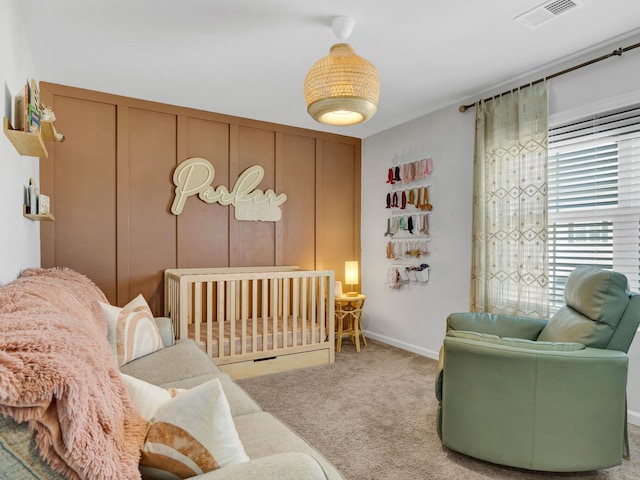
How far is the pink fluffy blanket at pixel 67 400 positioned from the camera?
67cm

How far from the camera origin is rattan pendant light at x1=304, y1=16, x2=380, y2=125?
6.68 ft

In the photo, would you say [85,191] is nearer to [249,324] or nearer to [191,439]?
[249,324]

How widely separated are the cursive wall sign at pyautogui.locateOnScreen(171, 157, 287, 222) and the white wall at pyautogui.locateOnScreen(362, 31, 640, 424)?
1.15 meters

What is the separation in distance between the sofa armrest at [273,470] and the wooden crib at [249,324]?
221 centimetres

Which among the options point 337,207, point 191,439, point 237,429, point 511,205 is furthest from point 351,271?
point 191,439

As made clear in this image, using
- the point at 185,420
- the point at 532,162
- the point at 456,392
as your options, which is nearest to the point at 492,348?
the point at 456,392

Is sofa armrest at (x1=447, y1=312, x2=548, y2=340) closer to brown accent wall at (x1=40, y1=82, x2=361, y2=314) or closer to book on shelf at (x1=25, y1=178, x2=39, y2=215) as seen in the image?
brown accent wall at (x1=40, y1=82, x2=361, y2=314)

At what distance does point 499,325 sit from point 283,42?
2.21 metres

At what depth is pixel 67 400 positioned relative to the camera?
0.70 m

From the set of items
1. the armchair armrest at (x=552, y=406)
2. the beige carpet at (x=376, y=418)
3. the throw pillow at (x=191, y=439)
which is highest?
the throw pillow at (x=191, y=439)

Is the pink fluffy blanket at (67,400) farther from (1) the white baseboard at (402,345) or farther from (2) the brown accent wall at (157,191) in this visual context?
(1) the white baseboard at (402,345)

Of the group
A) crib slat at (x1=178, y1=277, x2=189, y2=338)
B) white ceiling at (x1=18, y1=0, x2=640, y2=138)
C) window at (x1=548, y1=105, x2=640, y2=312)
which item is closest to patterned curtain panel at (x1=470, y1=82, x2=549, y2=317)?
window at (x1=548, y1=105, x2=640, y2=312)

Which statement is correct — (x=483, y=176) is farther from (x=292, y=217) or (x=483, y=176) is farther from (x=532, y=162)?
(x=292, y=217)

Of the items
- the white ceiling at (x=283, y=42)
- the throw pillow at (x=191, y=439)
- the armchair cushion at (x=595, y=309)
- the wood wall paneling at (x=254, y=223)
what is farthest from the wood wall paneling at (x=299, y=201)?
the throw pillow at (x=191, y=439)
